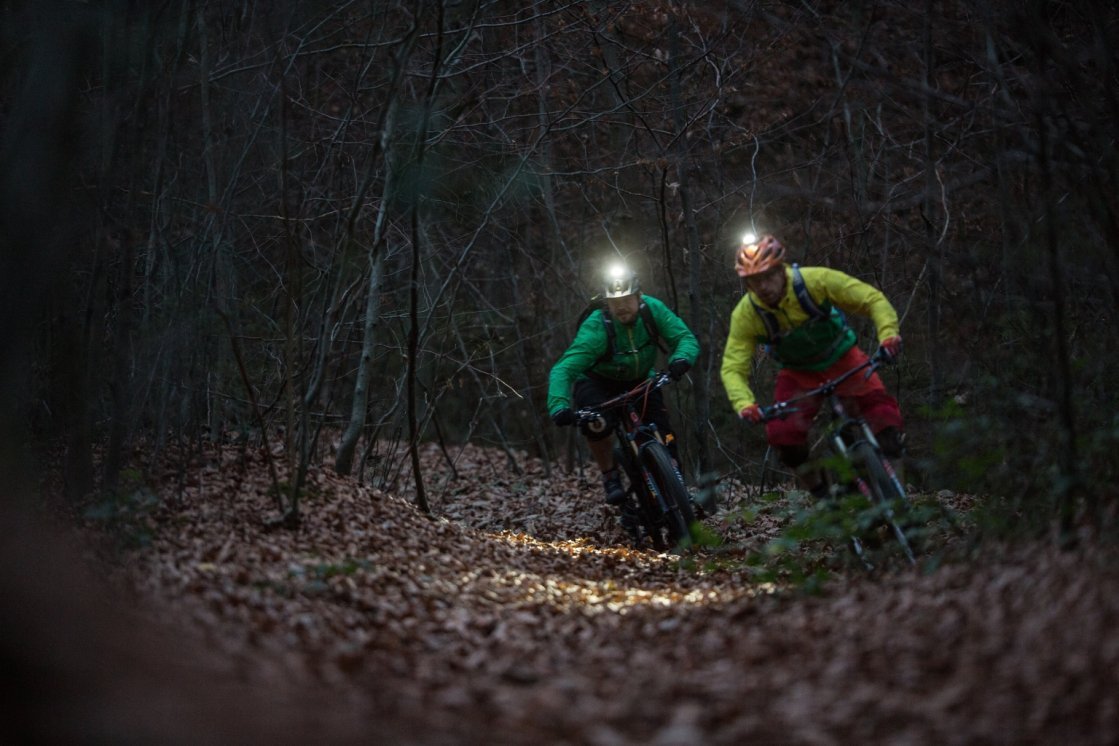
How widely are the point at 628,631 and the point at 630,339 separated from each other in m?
4.29

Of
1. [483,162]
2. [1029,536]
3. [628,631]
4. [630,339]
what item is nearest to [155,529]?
[628,631]

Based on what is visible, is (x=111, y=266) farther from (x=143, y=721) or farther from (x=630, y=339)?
(x=143, y=721)

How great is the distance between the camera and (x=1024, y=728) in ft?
11.4

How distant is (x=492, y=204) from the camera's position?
35.0 ft

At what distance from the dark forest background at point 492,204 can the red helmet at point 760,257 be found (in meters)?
1.20

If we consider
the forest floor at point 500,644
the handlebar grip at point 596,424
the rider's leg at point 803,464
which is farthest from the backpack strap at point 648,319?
the forest floor at point 500,644

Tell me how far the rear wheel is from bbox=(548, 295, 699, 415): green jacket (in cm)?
261

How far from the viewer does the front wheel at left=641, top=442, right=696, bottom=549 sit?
9.17m

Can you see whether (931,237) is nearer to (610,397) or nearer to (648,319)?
(648,319)

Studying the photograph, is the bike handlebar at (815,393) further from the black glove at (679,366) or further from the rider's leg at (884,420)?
the black glove at (679,366)

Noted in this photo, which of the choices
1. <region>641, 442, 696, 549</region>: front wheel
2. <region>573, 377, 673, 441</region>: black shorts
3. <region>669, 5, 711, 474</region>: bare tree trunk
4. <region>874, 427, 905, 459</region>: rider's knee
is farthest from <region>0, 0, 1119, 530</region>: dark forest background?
<region>641, 442, 696, 549</region>: front wheel

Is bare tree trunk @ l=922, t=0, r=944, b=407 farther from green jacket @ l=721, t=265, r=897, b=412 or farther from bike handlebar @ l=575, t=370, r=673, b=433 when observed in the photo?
bike handlebar @ l=575, t=370, r=673, b=433

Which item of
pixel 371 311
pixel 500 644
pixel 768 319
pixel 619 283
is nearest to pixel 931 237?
pixel 619 283

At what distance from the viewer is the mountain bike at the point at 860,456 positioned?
22.0 feet
